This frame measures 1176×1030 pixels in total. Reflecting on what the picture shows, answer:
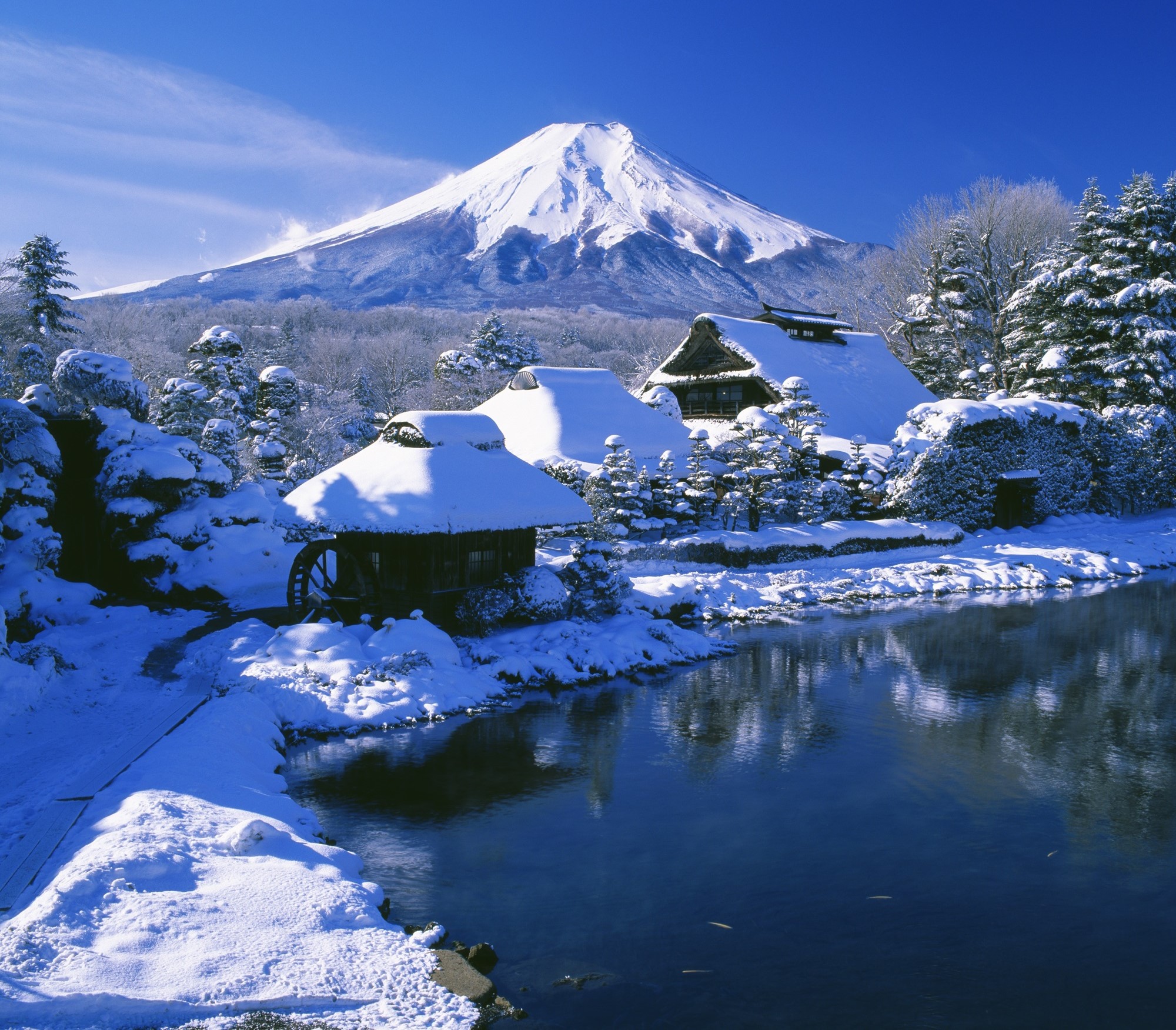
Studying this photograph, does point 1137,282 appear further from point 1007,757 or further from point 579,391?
point 1007,757

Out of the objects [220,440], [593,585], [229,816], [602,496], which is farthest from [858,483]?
[229,816]

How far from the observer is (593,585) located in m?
16.6

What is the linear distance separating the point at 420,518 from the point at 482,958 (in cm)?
A: 954

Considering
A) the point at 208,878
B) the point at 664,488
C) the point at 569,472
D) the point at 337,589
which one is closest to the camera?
the point at 208,878

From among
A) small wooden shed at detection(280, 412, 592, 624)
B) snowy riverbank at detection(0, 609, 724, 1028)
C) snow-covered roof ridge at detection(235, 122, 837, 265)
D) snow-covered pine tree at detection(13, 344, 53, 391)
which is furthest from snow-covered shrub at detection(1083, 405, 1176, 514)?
snow-covered roof ridge at detection(235, 122, 837, 265)

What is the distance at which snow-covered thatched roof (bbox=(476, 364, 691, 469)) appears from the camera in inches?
1087

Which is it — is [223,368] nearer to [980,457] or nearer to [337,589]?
[337,589]

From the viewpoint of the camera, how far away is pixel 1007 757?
34.9ft

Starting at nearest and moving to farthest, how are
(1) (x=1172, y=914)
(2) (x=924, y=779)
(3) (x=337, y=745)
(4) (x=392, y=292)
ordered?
(1) (x=1172, y=914), (2) (x=924, y=779), (3) (x=337, y=745), (4) (x=392, y=292)

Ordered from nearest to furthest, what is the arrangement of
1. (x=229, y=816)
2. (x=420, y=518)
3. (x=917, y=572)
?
(x=229, y=816), (x=420, y=518), (x=917, y=572)

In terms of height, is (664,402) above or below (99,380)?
above

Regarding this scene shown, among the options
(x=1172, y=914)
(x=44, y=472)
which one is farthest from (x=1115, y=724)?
(x=44, y=472)

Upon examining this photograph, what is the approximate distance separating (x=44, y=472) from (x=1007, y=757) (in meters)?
16.9

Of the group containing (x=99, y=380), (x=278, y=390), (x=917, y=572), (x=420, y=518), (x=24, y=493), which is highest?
(x=278, y=390)
